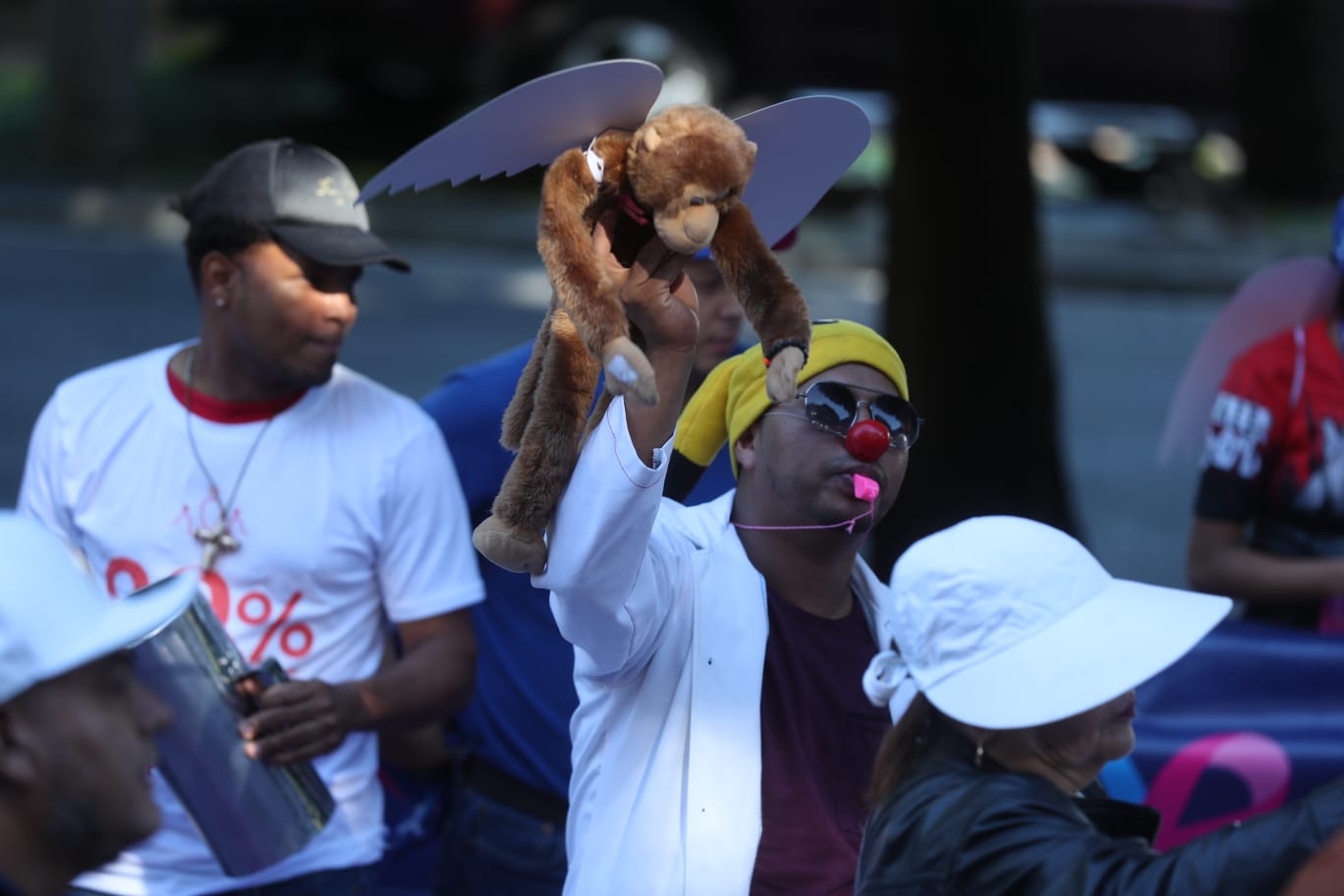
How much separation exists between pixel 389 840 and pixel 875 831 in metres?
1.81

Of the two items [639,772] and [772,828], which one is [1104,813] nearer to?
[772,828]

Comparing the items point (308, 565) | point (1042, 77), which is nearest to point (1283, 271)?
point (308, 565)

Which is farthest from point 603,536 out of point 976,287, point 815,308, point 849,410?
point 815,308

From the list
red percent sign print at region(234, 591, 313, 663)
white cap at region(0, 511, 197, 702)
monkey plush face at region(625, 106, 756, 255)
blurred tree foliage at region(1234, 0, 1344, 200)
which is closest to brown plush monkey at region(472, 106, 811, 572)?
monkey plush face at region(625, 106, 756, 255)

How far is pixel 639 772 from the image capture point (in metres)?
2.78

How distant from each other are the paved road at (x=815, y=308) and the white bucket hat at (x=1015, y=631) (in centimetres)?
564

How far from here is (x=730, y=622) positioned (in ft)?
9.45

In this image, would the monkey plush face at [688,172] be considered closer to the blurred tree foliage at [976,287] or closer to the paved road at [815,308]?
the blurred tree foliage at [976,287]

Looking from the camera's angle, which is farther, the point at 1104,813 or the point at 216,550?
the point at 216,550

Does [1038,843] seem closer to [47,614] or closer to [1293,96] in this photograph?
[47,614]

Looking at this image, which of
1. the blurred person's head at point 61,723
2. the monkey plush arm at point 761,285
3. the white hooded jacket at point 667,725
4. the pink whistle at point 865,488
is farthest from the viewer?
the pink whistle at point 865,488

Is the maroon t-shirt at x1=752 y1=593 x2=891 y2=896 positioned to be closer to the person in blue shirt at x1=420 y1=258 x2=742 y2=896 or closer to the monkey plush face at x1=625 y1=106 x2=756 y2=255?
the person in blue shirt at x1=420 y1=258 x2=742 y2=896

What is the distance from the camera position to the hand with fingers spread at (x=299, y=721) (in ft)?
10.8

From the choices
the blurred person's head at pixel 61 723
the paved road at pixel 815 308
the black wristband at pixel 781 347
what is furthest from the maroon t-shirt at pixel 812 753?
the paved road at pixel 815 308
